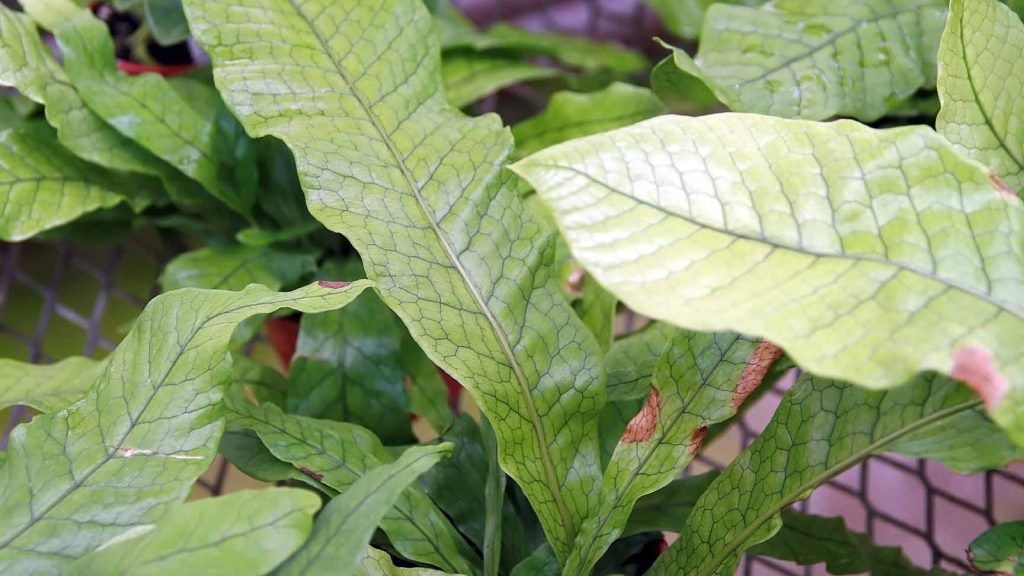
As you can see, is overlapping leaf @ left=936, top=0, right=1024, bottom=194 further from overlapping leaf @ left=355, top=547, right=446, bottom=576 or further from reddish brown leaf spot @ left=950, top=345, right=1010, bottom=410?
overlapping leaf @ left=355, top=547, right=446, bottom=576

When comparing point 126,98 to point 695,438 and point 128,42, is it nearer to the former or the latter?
point 128,42

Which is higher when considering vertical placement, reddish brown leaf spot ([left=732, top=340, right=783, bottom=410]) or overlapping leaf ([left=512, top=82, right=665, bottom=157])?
overlapping leaf ([left=512, top=82, right=665, bottom=157])

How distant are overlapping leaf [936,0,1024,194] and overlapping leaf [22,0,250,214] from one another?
52cm

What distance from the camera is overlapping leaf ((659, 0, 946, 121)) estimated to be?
23.6 inches

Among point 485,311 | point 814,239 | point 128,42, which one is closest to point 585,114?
point 485,311

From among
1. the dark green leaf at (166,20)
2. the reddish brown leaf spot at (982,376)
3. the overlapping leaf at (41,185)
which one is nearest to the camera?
the reddish brown leaf spot at (982,376)

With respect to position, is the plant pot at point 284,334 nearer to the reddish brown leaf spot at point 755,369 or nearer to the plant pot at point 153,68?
the plant pot at point 153,68

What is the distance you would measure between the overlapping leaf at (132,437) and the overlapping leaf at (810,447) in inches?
8.8

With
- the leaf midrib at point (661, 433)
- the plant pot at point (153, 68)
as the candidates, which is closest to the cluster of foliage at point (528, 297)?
the leaf midrib at point (661, 433)

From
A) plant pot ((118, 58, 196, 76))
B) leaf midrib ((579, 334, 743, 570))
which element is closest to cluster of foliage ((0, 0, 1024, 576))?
leaf midrib ((579, 334, 743, 570))

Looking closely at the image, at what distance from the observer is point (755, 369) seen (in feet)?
1.54

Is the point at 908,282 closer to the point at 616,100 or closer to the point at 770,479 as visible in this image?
the point at 770,479

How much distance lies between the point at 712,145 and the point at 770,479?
0.19 m

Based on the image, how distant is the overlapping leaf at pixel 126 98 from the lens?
0.67m
